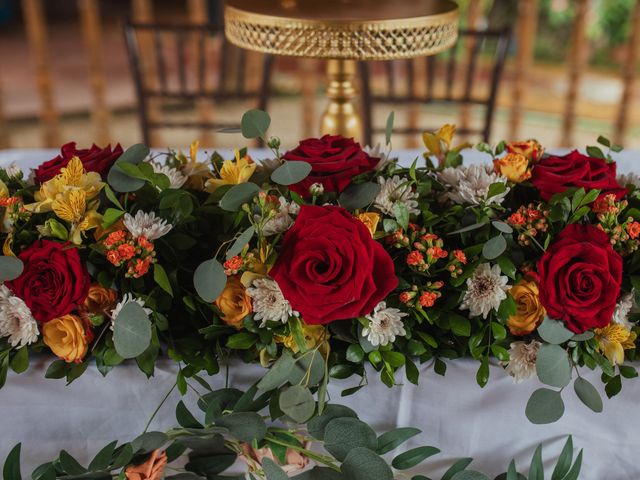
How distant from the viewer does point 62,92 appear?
412 centimetres

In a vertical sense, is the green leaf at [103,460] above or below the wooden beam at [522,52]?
above

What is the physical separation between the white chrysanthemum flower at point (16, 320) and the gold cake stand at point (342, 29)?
0.66 meters

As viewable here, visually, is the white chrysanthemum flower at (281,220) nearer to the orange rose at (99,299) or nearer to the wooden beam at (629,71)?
the orange rose at (99,299)

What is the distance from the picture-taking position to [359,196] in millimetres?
682

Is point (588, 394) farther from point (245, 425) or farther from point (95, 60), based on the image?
point (95, 60)

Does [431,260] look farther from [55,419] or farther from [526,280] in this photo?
[55,419]

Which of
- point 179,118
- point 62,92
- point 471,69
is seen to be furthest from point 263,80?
point 62,92

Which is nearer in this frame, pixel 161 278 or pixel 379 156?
pixel 161 278

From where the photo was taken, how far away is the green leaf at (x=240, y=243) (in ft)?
2.02

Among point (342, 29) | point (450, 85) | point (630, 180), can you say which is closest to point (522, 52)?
point (450, 85)

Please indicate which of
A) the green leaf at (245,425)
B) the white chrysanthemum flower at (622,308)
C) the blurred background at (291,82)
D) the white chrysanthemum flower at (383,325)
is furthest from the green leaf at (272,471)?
the blurred background at (291,82)

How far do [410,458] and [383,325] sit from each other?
15cm

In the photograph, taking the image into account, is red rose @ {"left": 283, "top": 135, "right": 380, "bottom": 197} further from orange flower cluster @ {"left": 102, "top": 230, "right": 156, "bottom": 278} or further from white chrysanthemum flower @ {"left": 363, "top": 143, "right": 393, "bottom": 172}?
orange flower cluster @ {"left": 102, "top": 230, "right": 156, "bottom": 278}

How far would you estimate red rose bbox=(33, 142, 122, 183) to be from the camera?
0.73m
